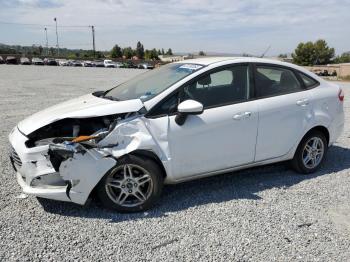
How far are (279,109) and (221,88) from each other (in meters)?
0.81

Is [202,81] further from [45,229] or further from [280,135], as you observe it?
[45,229]

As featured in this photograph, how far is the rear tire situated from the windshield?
184cm

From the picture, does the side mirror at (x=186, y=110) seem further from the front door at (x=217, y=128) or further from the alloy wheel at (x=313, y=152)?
the alloy wheel at (x=313, y=152)

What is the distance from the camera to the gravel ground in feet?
9.62

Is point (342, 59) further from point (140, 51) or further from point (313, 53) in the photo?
point (140, 51)

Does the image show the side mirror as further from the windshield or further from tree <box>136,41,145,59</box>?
tree <box>136,41,145,59</box>

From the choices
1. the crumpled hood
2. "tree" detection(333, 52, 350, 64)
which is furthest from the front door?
"tree" detection(333, 52, 350, 64)

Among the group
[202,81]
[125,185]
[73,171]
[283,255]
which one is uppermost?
[202,81]

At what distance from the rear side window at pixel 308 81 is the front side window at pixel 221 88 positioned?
3.18ft

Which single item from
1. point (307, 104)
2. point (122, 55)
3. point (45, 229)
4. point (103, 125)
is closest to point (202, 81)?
point (103, 125)

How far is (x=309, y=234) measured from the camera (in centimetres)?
325

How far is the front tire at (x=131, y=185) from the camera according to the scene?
3.49 metres

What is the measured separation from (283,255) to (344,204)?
4.57 feet

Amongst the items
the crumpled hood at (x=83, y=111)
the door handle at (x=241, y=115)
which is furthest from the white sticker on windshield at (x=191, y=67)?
the crumpled hood at (x=83, y=111)
